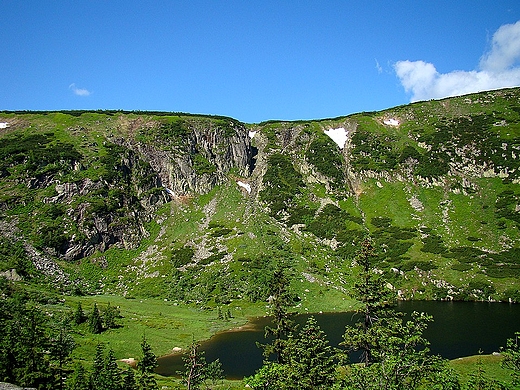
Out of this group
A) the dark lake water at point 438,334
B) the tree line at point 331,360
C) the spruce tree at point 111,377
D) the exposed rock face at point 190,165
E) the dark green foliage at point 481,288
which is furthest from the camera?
the exposed rock face at point 190,165

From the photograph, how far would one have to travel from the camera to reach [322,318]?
98.1 metres

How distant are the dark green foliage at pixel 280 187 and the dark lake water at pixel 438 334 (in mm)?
74730

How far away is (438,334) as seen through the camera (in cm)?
7750

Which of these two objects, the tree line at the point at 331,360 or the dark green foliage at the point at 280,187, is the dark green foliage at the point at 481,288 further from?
the tree line at the point at 331,360

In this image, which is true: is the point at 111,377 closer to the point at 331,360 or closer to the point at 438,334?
the point at 331,360

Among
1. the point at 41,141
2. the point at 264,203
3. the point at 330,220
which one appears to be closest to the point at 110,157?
the point at 41,141

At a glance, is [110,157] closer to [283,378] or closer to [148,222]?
[148,222]

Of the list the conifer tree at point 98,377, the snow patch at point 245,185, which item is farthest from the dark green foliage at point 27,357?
the snow patch at point 245,185

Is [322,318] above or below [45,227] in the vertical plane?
below

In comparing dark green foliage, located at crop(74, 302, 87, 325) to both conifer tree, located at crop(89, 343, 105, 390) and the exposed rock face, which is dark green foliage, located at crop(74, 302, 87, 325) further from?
the exposed rock face

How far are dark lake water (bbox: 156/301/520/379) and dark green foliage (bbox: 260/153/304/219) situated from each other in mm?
74730

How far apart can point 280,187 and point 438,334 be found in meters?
114

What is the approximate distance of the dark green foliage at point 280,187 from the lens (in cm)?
17262

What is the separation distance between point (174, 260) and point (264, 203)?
56543 mm
